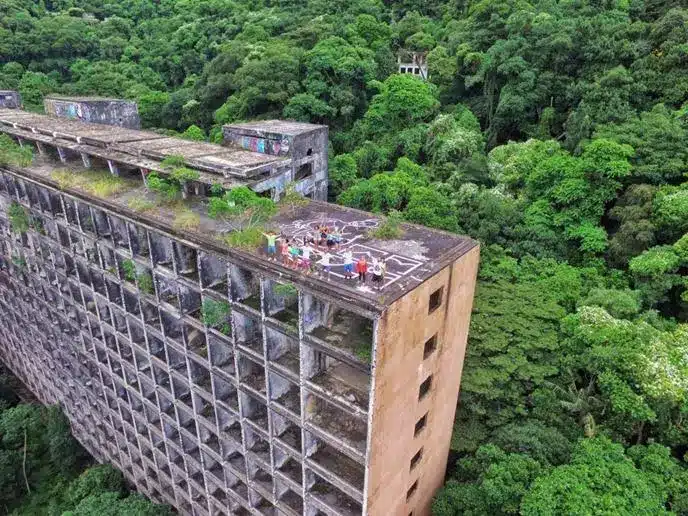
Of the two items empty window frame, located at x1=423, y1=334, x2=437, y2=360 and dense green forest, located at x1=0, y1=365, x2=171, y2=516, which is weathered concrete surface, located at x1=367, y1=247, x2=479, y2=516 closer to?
empty window frame, located at x1=423, y1=334, x2=437, y2=360

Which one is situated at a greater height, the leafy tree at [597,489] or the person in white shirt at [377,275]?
the person in white shirt at [377,275]

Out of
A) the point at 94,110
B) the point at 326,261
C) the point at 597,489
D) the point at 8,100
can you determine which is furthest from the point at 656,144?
the point at 8,100

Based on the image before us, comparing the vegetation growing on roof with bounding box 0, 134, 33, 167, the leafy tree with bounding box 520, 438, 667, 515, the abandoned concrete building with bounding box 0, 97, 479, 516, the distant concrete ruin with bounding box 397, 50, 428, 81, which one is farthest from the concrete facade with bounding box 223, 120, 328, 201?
the distant concrete ruin with bounding box 397, 50, 428, 81

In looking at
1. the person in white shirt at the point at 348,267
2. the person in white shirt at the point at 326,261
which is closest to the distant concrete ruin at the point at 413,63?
the person in white shirt at the point at 326,261

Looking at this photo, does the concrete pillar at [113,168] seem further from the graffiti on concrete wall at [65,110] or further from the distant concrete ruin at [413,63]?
the distant concrete ruin at [413,63]

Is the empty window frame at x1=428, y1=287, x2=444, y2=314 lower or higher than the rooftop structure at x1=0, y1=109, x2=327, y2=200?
lower

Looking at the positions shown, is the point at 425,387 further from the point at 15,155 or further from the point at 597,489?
the point at 15,155
